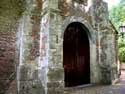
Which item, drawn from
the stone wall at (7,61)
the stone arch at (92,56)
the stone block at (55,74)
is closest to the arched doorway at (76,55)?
the stone arch at (92,56)

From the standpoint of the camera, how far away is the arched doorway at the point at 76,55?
10562mm

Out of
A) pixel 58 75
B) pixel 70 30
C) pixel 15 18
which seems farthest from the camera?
pixel 70 30

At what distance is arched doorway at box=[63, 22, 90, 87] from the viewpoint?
34.7 ft

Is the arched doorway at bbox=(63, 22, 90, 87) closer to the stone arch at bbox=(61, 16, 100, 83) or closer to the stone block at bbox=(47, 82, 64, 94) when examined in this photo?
the stone arch at bbox=(61, 16, 100, 83)

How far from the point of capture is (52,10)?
8180mm

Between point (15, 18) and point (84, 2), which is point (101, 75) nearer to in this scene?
point (84, 2)

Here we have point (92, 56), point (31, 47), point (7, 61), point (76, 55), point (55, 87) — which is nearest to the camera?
point (55, 87)

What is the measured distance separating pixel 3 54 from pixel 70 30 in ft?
13.6

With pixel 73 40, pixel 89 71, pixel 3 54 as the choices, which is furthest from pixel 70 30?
pixel 3 54

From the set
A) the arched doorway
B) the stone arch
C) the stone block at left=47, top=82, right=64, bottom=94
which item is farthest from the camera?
the stone arch

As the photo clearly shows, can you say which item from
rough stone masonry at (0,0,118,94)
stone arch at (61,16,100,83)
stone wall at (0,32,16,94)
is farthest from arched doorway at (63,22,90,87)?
stone wall at (0,32,16,94)

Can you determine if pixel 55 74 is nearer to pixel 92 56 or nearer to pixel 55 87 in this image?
pixel 55 87

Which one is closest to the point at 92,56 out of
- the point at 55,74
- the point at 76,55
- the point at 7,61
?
the point at 76,55

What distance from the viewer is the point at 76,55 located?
36.4 feet
